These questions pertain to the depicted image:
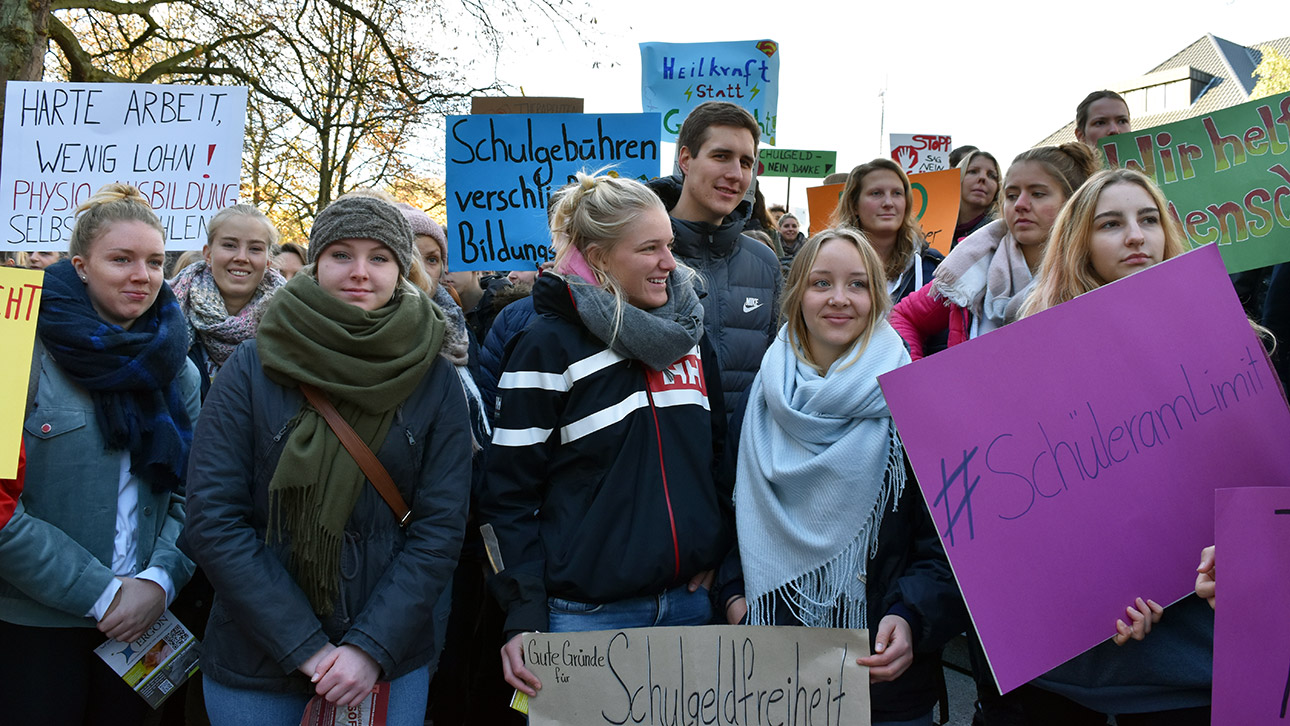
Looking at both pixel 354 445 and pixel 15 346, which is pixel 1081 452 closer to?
pixel 354 445

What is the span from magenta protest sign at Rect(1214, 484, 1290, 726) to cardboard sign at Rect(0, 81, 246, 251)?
413 cm

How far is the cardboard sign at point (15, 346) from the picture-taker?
1926mm

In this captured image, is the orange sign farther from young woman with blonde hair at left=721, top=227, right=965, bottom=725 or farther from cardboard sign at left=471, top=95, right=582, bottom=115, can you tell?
young woman with blonde hair at left=721, top=227, right=965, bottom=725

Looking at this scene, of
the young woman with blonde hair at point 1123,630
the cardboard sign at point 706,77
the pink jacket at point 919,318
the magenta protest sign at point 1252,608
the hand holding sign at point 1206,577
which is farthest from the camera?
the cardboard sign at point 706,77

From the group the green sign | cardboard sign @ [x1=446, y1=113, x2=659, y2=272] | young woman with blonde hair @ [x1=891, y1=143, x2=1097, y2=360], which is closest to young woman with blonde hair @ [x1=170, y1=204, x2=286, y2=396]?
cardboard sign @ [x1=446, y1=113, x2=659, y2=272]

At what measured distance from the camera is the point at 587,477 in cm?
223

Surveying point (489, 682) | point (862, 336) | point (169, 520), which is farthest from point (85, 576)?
point (862, 336)

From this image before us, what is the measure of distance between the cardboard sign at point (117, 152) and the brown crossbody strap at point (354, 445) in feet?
7.90

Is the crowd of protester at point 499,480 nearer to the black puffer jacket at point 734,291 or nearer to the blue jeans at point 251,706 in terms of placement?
the blue jeans at point 251,706

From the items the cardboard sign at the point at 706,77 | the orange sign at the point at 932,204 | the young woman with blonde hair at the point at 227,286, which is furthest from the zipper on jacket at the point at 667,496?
the cardboard sign at the point at 706,77

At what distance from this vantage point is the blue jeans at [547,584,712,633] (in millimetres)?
2182

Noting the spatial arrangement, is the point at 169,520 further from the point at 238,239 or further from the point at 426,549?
the point at 238,239

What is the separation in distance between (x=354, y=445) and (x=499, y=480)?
0.37 meters

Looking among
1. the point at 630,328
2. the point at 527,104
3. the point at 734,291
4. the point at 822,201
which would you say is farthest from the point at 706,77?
the point at 630,328
